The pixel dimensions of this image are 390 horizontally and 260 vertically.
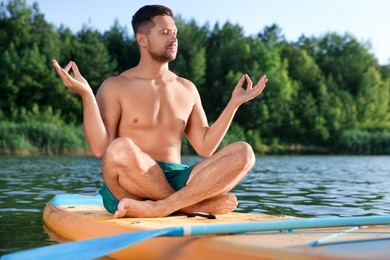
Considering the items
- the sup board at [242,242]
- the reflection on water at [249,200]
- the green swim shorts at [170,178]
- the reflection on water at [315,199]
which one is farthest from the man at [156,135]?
the reflection on water at [315,199]

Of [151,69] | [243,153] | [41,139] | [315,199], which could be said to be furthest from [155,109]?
[41,139]

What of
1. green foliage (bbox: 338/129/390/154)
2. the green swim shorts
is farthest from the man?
green foliage (bbox: 338/129/390/154)

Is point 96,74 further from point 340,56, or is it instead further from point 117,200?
point 117,200

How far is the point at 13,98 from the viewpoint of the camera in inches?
1475

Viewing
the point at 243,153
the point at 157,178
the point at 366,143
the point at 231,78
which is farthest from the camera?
the point at 231,78

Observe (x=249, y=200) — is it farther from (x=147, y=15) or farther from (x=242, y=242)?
(x=242, y=242)

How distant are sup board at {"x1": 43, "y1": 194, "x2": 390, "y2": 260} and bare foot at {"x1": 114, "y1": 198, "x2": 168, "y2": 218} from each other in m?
0.08

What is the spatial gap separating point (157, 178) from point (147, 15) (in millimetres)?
1017

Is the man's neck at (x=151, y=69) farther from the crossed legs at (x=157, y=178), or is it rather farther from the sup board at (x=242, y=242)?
the sup board at (x=242, y=242)

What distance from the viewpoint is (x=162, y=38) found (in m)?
4.16

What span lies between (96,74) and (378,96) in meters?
19.9

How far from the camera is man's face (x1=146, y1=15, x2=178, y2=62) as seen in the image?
163 inches

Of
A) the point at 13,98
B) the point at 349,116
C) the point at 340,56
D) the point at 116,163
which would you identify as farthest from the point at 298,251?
the point at 340,56

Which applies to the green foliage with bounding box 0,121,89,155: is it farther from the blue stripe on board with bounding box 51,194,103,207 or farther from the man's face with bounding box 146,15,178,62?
the man's face with bounding box 146,15,178,62
